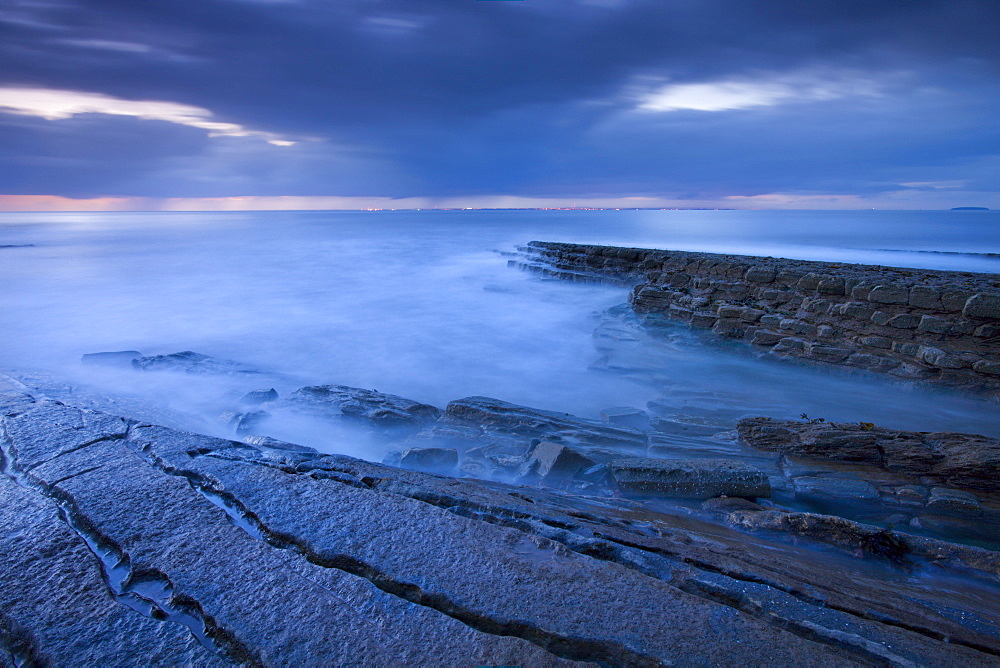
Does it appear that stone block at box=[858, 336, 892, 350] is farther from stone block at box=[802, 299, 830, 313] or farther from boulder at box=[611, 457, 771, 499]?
boulder at box=[611, 457, 771, 499]

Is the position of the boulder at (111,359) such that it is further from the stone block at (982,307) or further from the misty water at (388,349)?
the stone block at (982,307)

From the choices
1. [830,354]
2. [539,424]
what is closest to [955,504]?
[539,424]

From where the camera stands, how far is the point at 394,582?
2.03 meters

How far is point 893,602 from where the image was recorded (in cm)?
238

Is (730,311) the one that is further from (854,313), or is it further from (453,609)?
(453,609)

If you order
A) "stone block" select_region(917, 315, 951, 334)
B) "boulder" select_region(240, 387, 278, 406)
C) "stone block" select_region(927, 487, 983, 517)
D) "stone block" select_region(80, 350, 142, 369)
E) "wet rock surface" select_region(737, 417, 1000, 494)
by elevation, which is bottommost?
"stone block" select_region(80, 350, 142, 369)

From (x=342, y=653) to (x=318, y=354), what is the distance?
8204mm

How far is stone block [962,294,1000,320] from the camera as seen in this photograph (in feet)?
23.6

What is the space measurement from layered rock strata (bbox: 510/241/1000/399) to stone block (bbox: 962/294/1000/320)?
0.04 feet

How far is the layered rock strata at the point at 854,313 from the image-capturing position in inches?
286

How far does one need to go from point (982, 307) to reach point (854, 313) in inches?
63.3

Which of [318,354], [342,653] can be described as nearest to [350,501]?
[342,653]

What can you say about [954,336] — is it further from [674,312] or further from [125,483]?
[125,483]

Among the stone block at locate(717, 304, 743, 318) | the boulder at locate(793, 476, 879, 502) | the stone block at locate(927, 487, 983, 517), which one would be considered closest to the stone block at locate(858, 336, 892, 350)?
the stone block at locate(717, 304, 743, 318)
